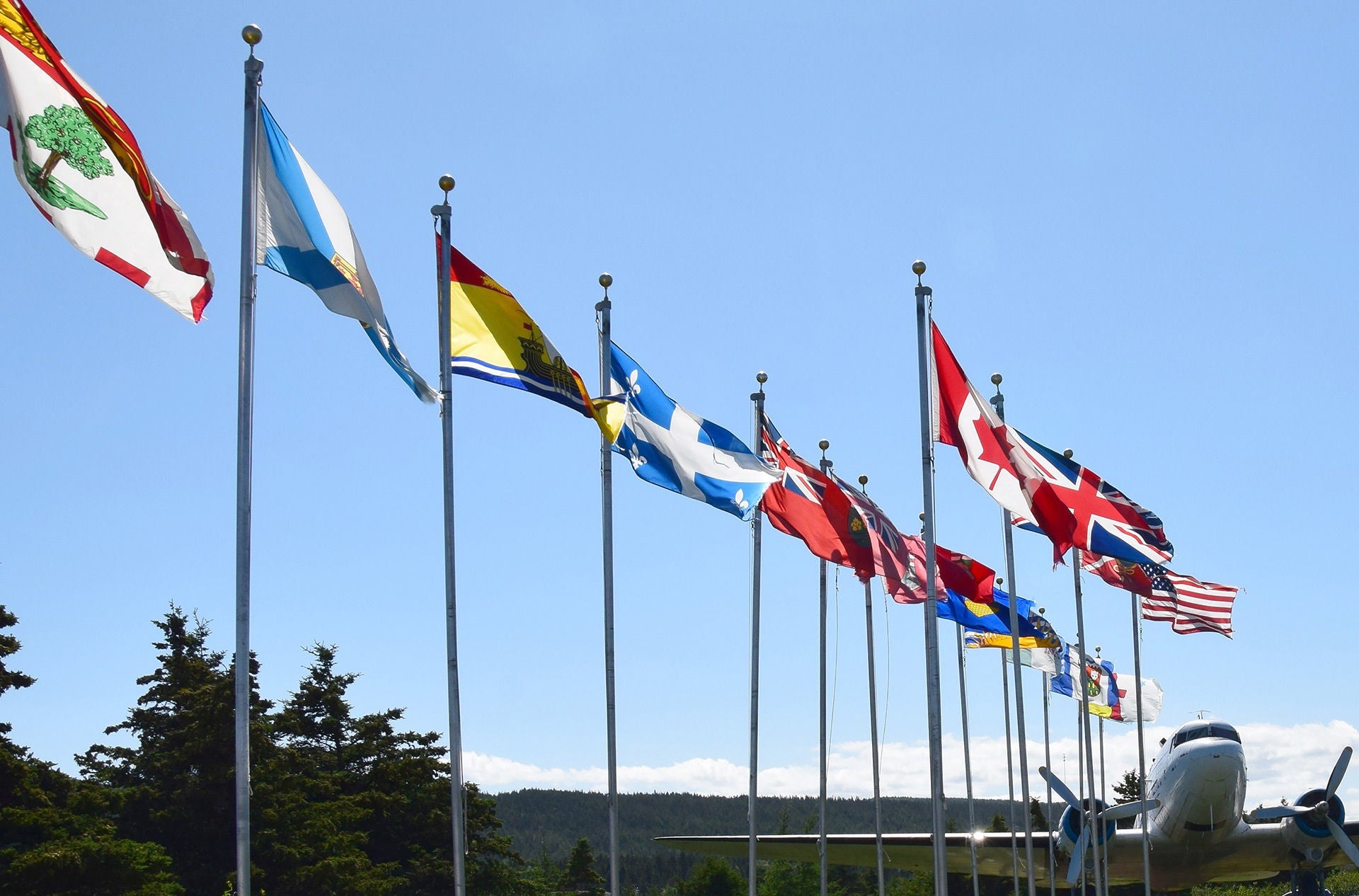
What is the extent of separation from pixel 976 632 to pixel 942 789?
8.87m

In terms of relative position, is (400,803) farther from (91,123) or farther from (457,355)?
(91,123)

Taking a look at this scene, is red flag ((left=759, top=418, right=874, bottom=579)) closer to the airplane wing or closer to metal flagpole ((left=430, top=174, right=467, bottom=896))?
metal flagpole ((left=430, top=174, right=467, bottom=896))

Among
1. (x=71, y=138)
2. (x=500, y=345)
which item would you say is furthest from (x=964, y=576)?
(x=71, y=138)

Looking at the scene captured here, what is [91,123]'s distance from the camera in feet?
32.8

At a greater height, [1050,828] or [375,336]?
[375,336]

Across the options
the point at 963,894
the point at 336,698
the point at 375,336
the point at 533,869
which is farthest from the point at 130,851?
the point at 963,894

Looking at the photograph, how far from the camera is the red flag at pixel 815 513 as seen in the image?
1720 cm

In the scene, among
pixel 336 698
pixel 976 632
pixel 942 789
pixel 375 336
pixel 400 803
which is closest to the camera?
pixel 375 336

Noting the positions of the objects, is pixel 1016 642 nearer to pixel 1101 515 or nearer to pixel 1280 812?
pixel 1101 515

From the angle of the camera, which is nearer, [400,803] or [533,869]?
[400,803]

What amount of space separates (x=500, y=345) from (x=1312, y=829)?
2788cm

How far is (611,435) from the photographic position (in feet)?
47.7

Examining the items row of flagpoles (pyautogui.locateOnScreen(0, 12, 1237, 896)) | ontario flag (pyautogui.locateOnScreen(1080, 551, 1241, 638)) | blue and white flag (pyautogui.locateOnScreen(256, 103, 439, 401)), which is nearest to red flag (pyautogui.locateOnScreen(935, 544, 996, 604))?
row of flagpoles (pyautogui.locateOnScreen(0, 12, 1237, 896))

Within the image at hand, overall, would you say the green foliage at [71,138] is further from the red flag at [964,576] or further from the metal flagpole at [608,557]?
the red flag at [964,576]
